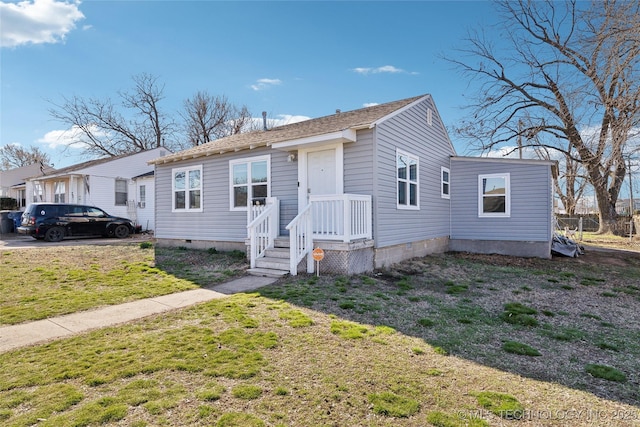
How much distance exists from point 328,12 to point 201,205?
25.4 feet

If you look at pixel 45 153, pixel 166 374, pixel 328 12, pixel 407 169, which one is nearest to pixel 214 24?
pixel 328 12

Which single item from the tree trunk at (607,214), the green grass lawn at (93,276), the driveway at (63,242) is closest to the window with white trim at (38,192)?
the driveway at (63,242)

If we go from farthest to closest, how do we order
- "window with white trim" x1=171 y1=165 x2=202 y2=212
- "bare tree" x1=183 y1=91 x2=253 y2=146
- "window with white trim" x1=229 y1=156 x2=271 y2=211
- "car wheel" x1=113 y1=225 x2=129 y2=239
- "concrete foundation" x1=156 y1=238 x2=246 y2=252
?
"bare tree" x1=183 y1=91 x2=253 y2=146 → "car wheel" x1=113 y1=225 x2=129 y2=239 → "window with white trim" x1=171 y1=165 x2=202 y2=212 → "concrete foundation" x1=156 y1=238 x2=246 y2=252 → "window with white trim" x1=229 y1=156 x2=271 y2=211

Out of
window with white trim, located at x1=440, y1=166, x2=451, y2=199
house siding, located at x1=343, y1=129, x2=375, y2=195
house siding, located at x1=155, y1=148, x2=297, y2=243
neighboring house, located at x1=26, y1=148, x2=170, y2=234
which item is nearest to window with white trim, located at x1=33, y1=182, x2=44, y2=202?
neighboring house, located at x1=26, y1=148, x2=170, y2=234

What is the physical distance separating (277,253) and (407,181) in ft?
13.5

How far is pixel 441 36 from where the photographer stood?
46.7 ft

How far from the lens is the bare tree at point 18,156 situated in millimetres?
40906

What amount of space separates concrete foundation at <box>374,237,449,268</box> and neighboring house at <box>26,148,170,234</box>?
14.1 metres

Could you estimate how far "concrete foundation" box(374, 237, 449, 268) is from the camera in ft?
27.4

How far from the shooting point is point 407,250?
9.57m

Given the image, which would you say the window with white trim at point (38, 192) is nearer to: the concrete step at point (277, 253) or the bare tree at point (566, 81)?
the concrete step at point (277, 253)

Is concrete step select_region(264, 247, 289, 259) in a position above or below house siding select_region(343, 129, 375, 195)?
below

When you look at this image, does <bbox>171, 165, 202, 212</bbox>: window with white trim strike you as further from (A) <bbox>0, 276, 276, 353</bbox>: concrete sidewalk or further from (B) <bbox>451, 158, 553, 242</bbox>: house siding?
(B) <bbox>451, 158, 553, 242</bbox>: house siding

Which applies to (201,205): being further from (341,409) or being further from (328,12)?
(341,409)
